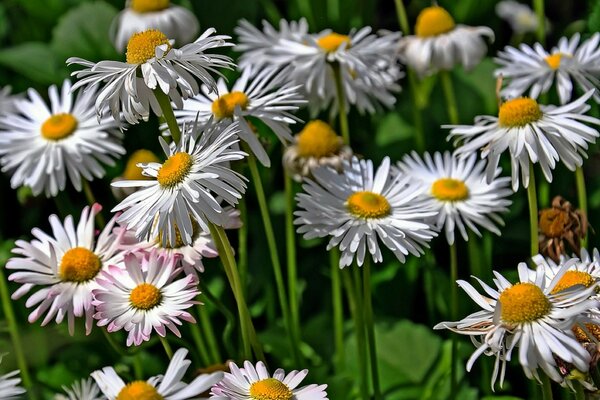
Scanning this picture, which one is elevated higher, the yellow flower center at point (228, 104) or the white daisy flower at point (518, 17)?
the white daisy flower at point (518, 17)

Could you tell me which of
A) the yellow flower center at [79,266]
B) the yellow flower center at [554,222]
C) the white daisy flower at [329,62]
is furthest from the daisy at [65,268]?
the yellow flower center at [554,222]

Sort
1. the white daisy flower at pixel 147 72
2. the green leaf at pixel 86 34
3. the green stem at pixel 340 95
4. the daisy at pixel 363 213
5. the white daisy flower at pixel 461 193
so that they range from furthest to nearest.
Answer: the green leaf at pixel 86 34
the green stem at pixel 340 95
the white daisy flower at pixel 461 193
the daisy at pixel 363 213
the white daisy flower at pixel 147 72

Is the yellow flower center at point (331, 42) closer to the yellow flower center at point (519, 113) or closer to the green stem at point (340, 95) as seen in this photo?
the green stem at point (340, 95)

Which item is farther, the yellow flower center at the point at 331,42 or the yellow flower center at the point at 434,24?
the yellow flower center at the point at 434,24

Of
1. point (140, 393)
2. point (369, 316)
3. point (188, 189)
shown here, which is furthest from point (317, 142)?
point (140, 393)

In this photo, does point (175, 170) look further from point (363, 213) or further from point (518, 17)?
point (518, 17)

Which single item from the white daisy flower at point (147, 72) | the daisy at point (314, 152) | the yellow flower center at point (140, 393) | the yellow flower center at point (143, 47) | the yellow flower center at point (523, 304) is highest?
the yellow flower center at point (143, 47)
